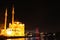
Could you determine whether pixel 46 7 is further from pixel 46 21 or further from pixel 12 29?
pixel 12 29

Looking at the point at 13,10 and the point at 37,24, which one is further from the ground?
the point at 13,10

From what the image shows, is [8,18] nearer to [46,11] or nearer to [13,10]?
[13,10]

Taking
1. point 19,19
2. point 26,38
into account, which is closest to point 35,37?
point 26,38

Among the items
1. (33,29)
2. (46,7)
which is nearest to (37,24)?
(33,29)

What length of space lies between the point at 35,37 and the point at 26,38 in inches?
3.0

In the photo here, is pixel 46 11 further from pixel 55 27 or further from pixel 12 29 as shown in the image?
pixel 12 29

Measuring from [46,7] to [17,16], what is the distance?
24cm

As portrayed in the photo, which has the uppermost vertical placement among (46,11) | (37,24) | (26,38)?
(46,11)

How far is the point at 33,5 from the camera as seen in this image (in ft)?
3.72

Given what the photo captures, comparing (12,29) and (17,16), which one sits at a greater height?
(17,16)

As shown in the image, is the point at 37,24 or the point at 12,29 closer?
the point at 12,29

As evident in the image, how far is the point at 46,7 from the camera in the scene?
1.13 meters

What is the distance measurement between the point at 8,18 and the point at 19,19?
0.08 meters

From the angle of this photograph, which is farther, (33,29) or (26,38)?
(33,29)
